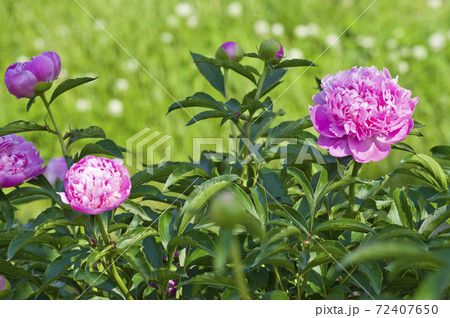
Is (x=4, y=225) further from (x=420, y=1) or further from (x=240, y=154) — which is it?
(x=420, y=1)

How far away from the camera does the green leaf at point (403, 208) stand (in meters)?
0.97

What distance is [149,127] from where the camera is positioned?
2.87 metres

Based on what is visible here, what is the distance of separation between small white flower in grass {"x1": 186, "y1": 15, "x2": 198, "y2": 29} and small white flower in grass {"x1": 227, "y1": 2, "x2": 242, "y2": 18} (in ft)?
0.65

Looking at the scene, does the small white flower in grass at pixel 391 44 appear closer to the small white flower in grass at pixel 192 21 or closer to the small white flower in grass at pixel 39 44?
the small white flower in grass at pixel 192 21

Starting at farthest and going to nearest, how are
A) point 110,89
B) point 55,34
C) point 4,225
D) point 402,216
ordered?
point 55,34 → point 110,89 → point 4,225 → point 402,216

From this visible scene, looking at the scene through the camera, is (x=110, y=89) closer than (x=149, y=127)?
No

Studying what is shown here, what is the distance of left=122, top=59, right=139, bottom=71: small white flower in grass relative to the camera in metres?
3.10

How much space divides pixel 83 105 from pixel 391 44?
1609 millimetres

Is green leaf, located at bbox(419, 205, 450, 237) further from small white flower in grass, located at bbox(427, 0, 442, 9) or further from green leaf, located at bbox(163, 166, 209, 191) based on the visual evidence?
small white flower in grass, located at bbox(427, 0, 442, 9)

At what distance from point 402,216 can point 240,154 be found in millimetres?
362

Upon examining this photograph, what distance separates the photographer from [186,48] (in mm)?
3189

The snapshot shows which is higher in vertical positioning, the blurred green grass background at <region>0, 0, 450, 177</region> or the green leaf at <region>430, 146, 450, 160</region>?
the blurred green grass background at <region>0, 0, 450, 177</region>

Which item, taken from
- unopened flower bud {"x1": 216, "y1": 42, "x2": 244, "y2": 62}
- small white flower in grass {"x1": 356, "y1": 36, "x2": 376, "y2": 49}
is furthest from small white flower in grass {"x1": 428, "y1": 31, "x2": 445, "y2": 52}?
unopened flower bud {"x1": 216, "y1": 42, "x2": 244, "y2": 62}

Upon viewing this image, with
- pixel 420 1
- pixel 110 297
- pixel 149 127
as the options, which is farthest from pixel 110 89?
pixel 110 297
